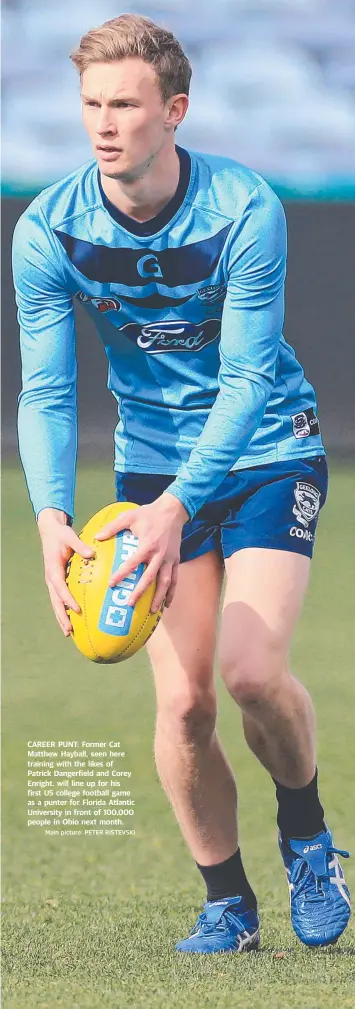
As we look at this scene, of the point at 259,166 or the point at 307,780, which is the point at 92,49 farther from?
the point at 259,166

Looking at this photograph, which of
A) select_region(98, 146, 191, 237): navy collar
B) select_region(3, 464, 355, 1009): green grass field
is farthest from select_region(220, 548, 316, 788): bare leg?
select_region(98, 146, 191, 237): navy collar

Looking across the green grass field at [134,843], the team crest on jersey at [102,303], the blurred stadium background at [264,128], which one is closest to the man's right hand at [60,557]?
the team crest on jersey at [102,303]

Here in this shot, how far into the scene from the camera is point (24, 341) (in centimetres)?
297

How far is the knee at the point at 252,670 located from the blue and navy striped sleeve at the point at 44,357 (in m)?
0.43

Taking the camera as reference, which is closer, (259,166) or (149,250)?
(149,250)

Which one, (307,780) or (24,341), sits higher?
(24,341)

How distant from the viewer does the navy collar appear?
9.47 feet

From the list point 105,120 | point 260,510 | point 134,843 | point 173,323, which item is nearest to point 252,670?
point 260,510

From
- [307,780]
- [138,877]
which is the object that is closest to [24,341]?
[307,780]

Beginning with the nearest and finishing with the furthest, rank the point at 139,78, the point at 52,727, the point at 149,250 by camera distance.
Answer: the point at 139,78 < the point at 149,250 < the point at 52,727

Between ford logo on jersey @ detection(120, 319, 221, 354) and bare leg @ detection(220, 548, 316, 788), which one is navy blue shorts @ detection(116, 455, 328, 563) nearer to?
bare leg @ detection(220, 548, 316, 788)

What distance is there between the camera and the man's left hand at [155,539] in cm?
260

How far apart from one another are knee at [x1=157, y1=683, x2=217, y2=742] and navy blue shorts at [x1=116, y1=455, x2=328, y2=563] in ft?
0.94

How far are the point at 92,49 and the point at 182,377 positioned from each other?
2.28ft
